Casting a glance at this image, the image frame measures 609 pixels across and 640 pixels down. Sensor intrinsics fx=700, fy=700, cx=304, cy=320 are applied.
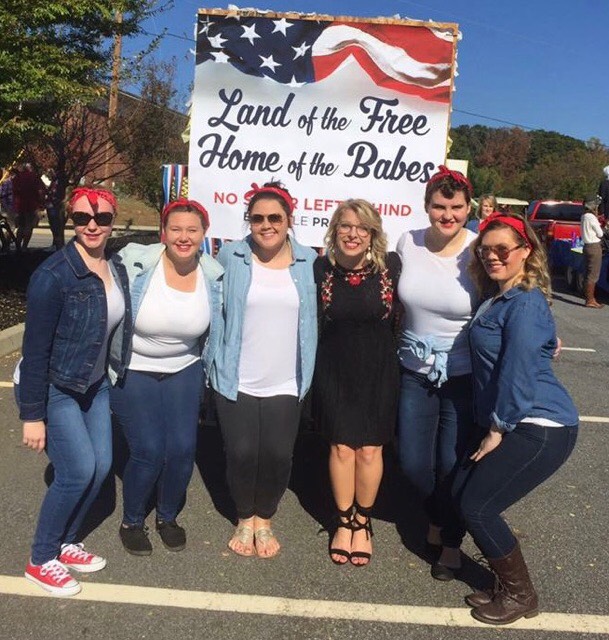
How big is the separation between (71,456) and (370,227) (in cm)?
168

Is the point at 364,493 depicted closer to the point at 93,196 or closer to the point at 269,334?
the point at 269,334

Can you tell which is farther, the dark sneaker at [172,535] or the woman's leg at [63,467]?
the dark sneaker at [172,535]

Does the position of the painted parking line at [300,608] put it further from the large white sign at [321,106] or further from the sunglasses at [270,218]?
the large white sign at [321,106]

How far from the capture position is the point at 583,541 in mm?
3727

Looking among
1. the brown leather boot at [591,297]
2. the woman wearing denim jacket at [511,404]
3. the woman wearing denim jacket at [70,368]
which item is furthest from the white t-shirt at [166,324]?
the brown leather boot at [591,297]

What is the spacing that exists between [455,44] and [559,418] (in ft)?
9.12

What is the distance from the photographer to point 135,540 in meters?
3.46

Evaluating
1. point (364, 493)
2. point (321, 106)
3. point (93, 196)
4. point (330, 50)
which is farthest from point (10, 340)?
point (364, 493)

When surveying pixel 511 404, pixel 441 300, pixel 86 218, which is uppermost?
pixel 86 218

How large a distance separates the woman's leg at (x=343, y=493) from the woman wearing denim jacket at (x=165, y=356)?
72 cm

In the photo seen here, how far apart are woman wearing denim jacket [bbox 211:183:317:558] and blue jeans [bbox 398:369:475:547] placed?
517mm

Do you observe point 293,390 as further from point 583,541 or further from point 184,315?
point 583,541

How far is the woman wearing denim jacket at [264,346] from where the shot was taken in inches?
130

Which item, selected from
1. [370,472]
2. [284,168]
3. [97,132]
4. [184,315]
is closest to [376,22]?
[284,168]
